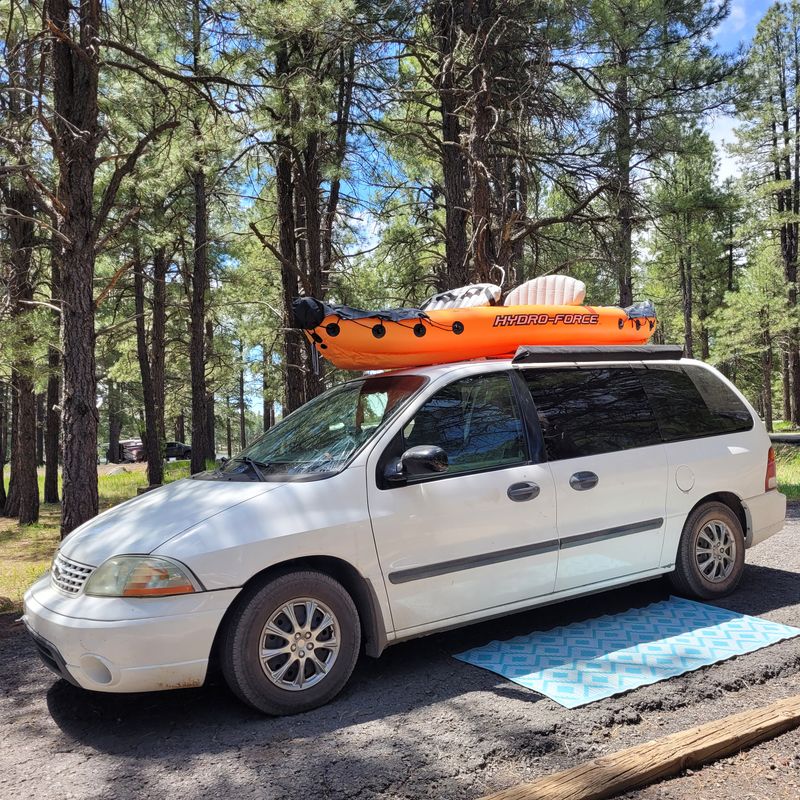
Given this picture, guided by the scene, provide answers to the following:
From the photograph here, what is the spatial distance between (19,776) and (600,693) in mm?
2863

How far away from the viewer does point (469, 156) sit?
10812 mm

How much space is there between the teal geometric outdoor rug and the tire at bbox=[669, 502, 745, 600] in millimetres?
194

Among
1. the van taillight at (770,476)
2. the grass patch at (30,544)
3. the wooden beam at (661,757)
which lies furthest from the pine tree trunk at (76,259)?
the van taillight at (770,476)

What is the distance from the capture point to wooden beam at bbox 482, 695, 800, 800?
2.78 m

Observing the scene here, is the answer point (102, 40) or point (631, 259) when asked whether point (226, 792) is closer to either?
point (102, 40)

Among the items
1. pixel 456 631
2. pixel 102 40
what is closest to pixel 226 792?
pixel 456 631

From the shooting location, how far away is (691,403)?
559cm

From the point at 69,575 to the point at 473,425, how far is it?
2.52 meters

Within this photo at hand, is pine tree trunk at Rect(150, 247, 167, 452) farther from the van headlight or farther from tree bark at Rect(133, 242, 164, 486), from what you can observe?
the van headlight

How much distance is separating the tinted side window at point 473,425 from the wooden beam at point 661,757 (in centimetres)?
184

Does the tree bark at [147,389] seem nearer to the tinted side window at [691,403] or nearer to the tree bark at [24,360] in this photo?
the tree bark at [24,360]

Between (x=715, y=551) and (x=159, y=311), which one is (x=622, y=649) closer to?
(x=715, y=551)

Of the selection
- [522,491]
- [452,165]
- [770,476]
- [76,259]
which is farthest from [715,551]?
[452,165]

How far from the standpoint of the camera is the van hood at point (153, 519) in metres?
3.68
